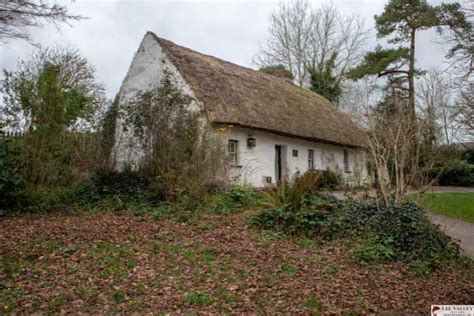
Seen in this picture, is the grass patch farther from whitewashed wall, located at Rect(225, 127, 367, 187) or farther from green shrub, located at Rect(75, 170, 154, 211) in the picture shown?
green shrub, located at Rect(75, 170, 154, 211)

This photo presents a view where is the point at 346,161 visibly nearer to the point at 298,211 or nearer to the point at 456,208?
the point at 456,208

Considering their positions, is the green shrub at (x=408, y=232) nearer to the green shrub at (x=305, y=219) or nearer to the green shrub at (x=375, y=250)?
the green shrub at (x=375, y=250)

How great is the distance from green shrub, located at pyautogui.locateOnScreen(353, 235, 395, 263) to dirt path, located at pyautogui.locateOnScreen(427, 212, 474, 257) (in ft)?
5.44

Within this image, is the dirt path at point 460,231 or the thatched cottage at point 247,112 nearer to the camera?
the dirt path at point 460,231

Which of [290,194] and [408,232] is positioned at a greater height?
[290,194]

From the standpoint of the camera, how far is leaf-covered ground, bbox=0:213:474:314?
16.5 feet

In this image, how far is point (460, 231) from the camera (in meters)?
10.4

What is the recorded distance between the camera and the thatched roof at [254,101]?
1510 centimetres

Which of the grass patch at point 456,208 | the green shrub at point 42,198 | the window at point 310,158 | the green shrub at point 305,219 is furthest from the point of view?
the window at point 310,158

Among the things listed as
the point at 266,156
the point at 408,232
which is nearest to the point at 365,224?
the point at 408,232

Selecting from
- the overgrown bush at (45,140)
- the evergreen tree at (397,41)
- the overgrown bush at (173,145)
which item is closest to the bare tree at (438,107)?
the evergreen tree at (397,41)

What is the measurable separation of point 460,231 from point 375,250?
4406 mm

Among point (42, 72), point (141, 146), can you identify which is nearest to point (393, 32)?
point (141, 146)

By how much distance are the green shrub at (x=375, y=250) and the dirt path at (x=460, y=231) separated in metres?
1.66
